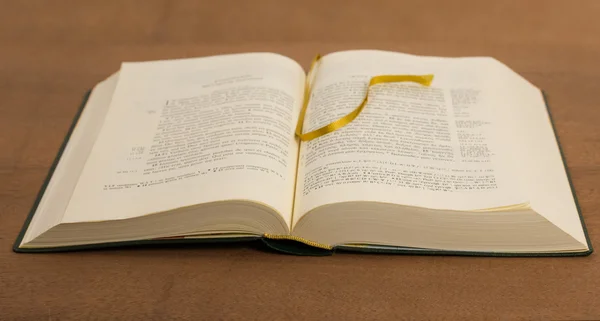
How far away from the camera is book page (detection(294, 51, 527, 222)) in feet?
2.27

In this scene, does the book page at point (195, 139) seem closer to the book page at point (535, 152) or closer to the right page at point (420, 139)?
the right page at point (420, 139)

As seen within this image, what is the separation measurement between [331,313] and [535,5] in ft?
2.61

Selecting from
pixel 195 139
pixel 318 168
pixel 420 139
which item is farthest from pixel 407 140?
pixel 195 139

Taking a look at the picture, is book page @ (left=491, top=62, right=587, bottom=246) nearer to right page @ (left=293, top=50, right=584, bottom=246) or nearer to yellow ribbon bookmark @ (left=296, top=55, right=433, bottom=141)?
right page @ (left=293, top=50, right=584, bottom=246)

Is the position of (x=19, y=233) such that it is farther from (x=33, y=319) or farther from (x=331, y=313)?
(x=331, y=313)

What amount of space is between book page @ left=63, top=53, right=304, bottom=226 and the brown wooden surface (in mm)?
74

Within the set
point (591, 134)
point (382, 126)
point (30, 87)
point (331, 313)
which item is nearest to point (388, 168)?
point (382, 126)

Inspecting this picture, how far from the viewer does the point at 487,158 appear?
74 centimetres

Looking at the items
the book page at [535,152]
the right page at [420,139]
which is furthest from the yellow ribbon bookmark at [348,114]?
the book page at [535,152]

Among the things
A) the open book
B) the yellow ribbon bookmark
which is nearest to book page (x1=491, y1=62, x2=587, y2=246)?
the open book

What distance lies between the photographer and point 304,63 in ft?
3.30

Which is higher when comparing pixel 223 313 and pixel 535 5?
pixel 535 5

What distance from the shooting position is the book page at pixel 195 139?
699 mm

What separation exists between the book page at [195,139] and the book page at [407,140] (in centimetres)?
4
